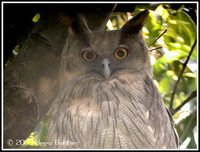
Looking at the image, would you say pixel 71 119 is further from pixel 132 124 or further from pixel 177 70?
pixel 177 70

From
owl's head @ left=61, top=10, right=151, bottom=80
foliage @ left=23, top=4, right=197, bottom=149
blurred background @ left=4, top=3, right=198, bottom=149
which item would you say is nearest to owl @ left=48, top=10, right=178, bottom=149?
owl's head @ left=61, top=10, right=151, bottom=80

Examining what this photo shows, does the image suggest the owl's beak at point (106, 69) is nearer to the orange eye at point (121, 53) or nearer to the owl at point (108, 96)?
the owl at point (108, 96)

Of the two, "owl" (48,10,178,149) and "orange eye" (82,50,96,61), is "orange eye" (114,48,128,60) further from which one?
"orange eye" (82,50,96,61)

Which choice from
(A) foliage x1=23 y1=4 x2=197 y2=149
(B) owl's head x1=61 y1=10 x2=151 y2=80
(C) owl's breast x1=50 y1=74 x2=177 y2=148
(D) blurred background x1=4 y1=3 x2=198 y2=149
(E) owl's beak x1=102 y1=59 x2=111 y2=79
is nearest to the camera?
(C) owl's breast x1=50 y1=74 x2=177 y2=148

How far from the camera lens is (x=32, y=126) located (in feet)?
9.13

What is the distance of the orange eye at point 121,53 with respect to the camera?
121 inches

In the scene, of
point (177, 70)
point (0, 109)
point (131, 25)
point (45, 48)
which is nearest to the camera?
point (0, 109)

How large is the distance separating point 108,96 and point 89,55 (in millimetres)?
317

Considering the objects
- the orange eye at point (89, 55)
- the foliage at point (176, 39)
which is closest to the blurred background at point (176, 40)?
the foliage at point (176, 39)

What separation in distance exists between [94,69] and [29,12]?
0.56 metres

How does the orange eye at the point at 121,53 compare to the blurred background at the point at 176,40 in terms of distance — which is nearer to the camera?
the orange eye at the point at 121,53

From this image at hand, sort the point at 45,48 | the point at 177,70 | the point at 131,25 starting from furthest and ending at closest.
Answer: the point at 177,70 < the point at 131,25 < the point at 45,48

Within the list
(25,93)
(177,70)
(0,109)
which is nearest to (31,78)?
(25,93)

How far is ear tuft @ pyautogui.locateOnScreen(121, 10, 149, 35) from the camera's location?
120 inches
